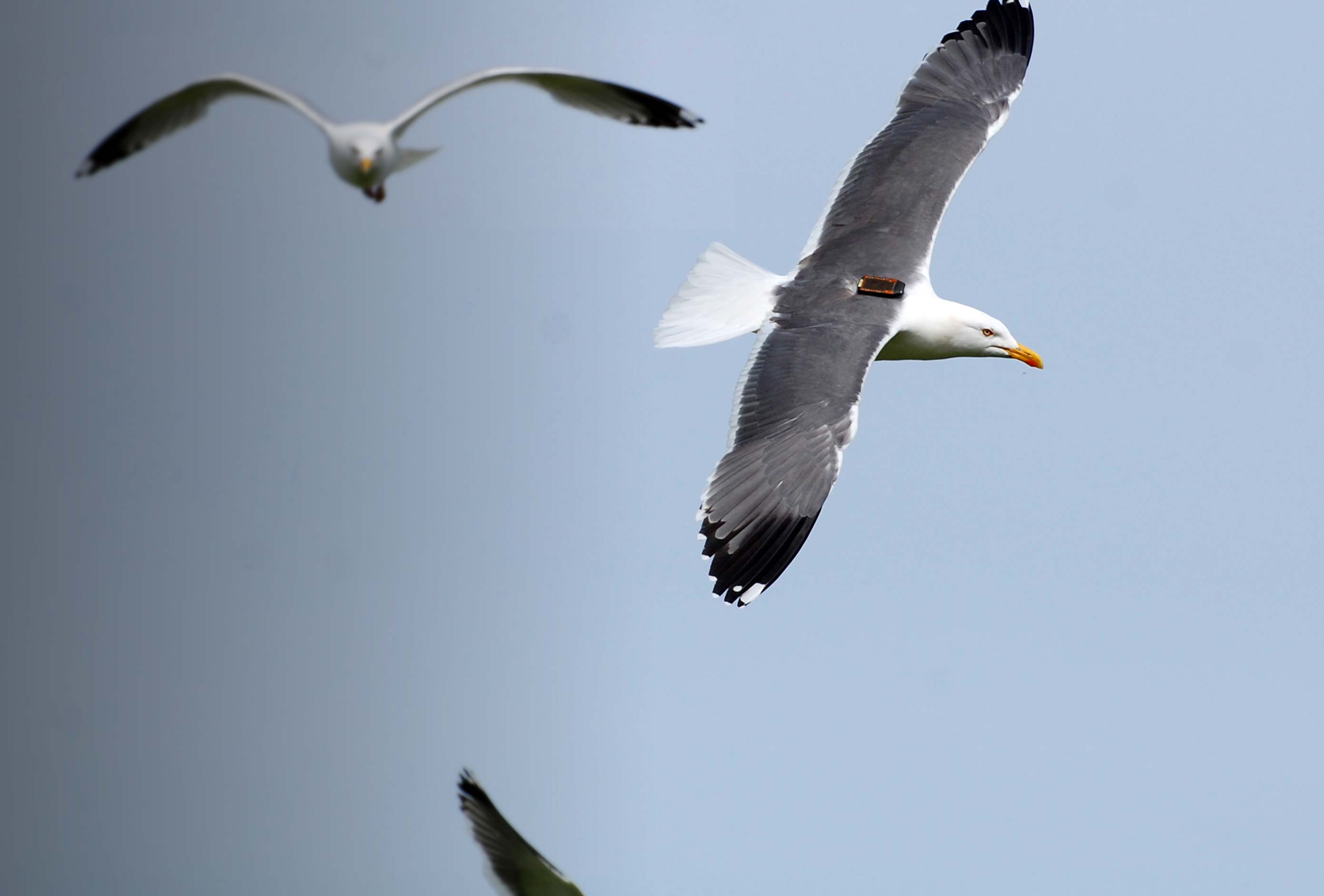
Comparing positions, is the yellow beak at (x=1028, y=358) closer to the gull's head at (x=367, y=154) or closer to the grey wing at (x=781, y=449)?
the grey wing at (x=781, y=449)

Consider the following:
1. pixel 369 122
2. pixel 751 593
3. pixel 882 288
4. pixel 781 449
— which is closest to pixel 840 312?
pixel 882 288

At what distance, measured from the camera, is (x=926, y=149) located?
9562mm

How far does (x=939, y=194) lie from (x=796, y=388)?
6.89 feet

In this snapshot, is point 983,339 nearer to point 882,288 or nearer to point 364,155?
point 882,288

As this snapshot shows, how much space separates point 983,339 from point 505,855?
347 centimetres

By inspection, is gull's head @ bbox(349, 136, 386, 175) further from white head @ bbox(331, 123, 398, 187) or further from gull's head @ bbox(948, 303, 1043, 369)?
gull's head @ bbox(948, 303, 1043, 369)

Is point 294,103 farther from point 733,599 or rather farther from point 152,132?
point 733,599

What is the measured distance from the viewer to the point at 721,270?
8.69 m

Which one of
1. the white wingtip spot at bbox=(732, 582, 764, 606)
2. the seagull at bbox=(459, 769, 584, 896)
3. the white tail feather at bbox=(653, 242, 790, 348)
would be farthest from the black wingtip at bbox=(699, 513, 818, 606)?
the seagull at bbox=(459, 769, 584, 896)

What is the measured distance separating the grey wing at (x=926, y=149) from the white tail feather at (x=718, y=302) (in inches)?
19.3

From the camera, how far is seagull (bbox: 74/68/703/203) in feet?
20.7

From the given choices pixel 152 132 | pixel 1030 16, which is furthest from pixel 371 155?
pixel 1030 16

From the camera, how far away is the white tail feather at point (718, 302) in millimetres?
8273

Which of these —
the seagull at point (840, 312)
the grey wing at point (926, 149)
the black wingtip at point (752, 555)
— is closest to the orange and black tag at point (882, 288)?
the seagull at point (840, 312)
